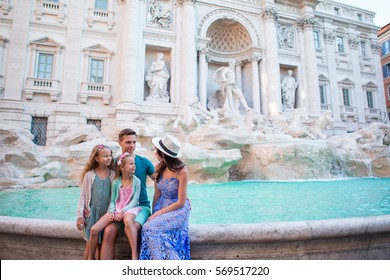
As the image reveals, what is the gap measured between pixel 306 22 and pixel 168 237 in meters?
20.6

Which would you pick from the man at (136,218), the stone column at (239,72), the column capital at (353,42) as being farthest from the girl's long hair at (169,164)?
the column capital at (353,42)

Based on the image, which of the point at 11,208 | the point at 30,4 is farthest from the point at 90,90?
the point at 11,208

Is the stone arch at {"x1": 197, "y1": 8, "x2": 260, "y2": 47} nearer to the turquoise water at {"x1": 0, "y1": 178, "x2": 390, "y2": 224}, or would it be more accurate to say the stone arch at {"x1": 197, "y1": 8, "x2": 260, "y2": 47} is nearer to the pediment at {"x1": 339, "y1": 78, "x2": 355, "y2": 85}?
the pediment at {"x1": 339, "y1": 78, "x2": 355, "y2": 85}

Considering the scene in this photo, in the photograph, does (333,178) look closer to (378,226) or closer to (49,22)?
(378,226)

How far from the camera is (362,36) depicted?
70.6ft

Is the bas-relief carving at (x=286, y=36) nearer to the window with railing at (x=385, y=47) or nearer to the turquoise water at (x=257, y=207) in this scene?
the window with railing at (x=385, y=47)

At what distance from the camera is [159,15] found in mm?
15336

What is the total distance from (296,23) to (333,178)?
1381cm

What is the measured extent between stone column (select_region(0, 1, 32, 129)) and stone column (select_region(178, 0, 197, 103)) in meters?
8.09

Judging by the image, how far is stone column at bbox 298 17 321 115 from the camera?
17734 mm

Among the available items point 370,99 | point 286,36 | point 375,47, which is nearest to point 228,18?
point 286,36

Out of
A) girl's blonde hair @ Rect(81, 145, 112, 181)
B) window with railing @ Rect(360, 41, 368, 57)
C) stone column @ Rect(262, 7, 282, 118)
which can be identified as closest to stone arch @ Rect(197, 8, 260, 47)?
stone column @ Rect(262, 7, 282, 118)

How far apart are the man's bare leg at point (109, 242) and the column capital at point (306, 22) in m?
20.6

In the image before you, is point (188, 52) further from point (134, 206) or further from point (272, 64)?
point (134, 206)
